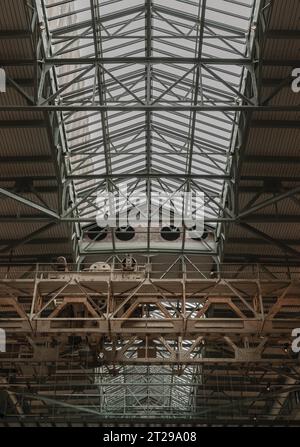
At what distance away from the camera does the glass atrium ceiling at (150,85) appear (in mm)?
20078

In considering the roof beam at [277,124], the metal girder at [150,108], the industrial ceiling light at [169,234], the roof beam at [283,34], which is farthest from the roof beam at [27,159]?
the roof beam at [283,34]

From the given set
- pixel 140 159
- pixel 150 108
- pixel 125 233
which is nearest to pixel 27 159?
pixel 150 108

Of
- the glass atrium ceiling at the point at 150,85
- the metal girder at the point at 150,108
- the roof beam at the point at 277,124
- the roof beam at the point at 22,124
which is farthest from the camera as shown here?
the roof beam at the point at 22,124

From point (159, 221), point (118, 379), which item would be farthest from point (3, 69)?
point (118, 379)

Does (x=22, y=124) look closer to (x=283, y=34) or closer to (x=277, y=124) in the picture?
(x=277, y=124)

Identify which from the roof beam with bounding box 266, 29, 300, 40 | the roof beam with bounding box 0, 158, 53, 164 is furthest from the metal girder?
the roof beam with bounding box 0, 158, 53, 164

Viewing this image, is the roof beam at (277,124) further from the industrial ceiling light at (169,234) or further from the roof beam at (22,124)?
the industrial ceiling light at (169,234)

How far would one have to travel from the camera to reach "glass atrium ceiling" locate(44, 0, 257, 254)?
20.1 metres

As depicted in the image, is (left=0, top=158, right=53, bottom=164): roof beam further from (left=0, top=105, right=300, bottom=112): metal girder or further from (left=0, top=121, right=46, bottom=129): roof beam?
(left=0, top=105, right=300, bottom=112): metal girder

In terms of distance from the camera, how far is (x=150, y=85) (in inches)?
839

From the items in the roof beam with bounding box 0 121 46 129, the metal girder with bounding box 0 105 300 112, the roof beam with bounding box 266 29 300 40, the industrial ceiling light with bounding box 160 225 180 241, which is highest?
the industrial ceiling light with bounding box 160 225 180 241

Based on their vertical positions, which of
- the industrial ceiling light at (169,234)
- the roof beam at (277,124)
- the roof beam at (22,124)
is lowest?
the roof beam at (277,124)

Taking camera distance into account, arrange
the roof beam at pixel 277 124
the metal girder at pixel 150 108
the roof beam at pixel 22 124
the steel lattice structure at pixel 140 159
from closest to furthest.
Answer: the metal girder at pixel 150 108 → the steel lattice structure at pixel 140 159 → the roof beam at pixel 277 124 → the roof beam at pixel 22 124

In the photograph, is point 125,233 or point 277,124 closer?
point 277,124
